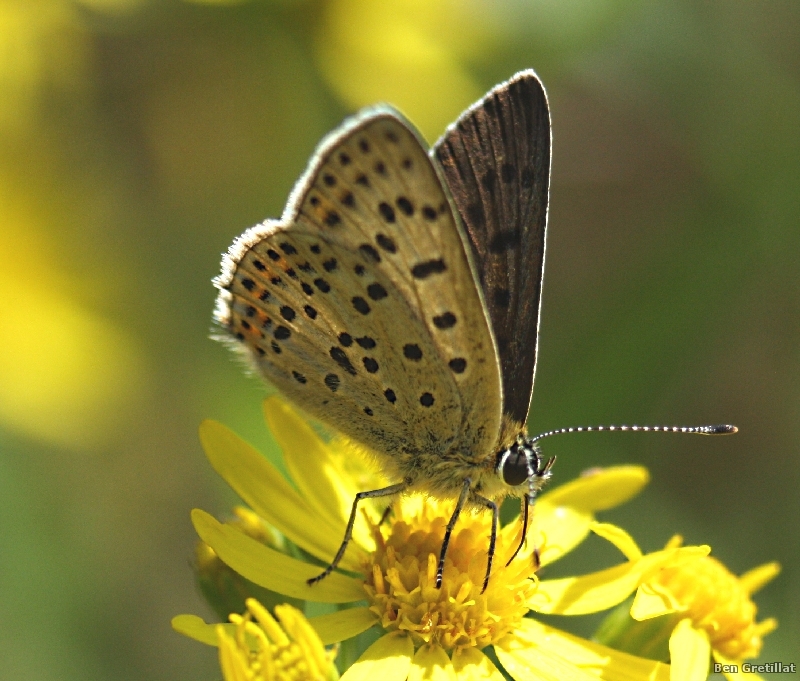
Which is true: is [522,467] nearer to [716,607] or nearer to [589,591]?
[589,591]

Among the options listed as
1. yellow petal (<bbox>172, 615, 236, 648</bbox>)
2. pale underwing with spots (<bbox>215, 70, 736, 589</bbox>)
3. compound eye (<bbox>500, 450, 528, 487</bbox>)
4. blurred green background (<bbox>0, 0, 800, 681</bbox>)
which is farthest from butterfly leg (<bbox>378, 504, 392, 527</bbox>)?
blurred green background (<bbox>0, 0, 800, 681</bbox>)

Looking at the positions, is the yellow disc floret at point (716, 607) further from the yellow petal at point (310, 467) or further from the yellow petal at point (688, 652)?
the yellow petal at point (310, 467)

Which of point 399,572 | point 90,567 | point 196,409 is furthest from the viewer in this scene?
point 196,409

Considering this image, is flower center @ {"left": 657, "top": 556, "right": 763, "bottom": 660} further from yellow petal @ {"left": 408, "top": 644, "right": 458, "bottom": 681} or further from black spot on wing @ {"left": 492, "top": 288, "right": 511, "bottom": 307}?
black spot on wing @ {"left": 492, "top": 288, "right": 511, "bottom": 307}

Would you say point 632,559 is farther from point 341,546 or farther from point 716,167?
point 716,167

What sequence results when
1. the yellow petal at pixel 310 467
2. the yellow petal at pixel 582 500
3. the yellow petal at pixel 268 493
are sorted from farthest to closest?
1. the yellow petal at pixel 582 500
2. the yellow petal at pixel 310 467
3. the yellow petal at pixel 268 493

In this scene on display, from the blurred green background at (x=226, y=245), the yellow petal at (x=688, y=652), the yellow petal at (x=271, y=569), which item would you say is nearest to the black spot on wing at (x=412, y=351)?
the yellow petal at (x=271, y=569)

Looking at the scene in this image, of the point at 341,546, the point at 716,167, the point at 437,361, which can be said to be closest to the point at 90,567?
the point at 341,546
